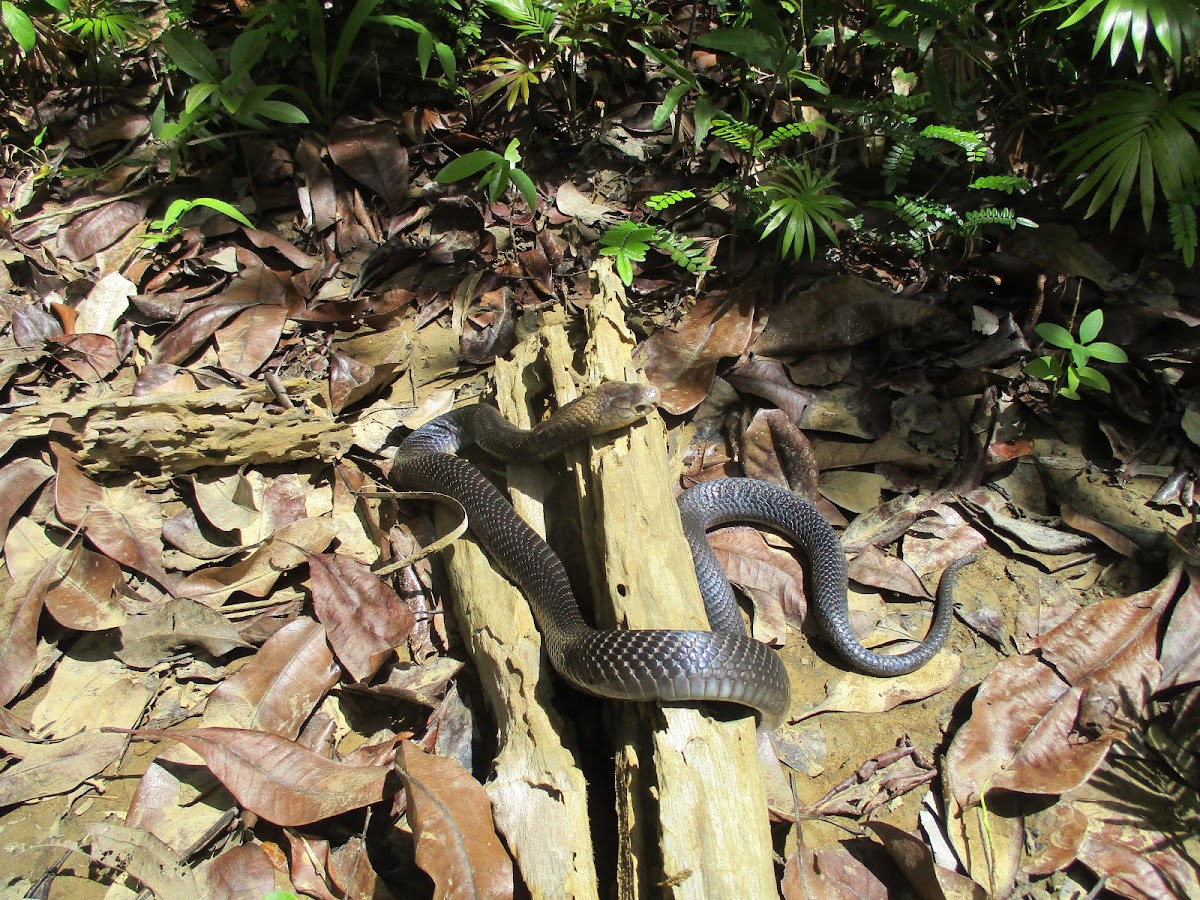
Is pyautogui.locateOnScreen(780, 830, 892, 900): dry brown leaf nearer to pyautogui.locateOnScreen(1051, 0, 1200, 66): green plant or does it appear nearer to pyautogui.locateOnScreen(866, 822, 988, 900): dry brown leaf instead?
pyautogui.locateOnScreen(866, 822, 988, 900): dry brown leaf

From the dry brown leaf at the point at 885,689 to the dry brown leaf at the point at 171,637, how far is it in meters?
3.39

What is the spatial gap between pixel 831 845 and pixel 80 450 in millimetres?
5200

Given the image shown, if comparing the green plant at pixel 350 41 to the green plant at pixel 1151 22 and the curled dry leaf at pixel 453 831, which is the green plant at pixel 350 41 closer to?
the green plant at pixel 1151 22

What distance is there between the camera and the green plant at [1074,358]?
537 centimetres

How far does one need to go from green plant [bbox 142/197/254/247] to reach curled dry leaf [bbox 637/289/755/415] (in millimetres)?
3804

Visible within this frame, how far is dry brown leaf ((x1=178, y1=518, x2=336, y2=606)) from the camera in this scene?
500 centimetres

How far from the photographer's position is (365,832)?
3.88 metres

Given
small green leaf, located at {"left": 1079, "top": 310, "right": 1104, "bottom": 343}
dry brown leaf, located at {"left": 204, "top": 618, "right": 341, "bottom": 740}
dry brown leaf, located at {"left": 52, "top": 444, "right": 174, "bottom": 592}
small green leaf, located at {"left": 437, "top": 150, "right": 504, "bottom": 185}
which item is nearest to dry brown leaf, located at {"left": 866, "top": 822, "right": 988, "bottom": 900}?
dry brown leaf, located at {"left": 204, "top": 618, "right": 341, "bottom": 740}

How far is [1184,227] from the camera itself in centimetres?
555

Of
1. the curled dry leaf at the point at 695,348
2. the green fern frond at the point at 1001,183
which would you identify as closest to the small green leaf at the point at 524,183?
the curled dry leaf at the point at 695,348

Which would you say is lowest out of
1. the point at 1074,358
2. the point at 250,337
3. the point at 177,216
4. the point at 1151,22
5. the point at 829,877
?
the point at 829,877

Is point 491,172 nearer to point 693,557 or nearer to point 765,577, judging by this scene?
point 693,557

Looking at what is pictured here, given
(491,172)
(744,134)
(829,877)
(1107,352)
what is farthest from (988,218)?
(829,877)

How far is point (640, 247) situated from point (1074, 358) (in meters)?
3.16
